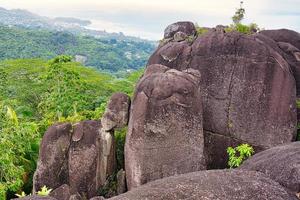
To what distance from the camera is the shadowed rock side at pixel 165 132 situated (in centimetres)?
1505

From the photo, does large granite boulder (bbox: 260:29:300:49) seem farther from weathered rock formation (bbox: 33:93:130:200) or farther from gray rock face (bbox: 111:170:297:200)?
gray rock face (bbox: 111:170:297:200)

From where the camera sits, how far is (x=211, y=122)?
17156mm

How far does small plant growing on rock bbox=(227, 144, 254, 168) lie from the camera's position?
16.0 m

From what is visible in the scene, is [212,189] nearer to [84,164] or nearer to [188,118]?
[188,118]

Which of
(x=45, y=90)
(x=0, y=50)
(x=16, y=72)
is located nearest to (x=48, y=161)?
(x=45, y=90)

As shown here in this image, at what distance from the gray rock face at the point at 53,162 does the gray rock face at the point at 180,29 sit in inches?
309

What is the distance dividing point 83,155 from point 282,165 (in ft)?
29.1

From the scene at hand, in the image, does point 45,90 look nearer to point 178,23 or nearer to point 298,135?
point 178,23

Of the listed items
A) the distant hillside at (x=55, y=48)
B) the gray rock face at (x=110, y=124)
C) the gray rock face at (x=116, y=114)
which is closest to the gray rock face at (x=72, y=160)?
the gray rock face at (x=110, y=124)

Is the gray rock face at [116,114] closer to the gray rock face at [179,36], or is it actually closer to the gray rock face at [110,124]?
the gray rock face at [110,124]

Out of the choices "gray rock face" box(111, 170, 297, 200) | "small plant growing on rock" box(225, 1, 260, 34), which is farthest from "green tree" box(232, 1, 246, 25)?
"gray rock face" box(111, 170, 297, 200)

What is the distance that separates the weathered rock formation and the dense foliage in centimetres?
102

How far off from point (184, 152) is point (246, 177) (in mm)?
7031

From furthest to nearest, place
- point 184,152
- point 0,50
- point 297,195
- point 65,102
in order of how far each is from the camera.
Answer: point 0,50 < point 65,102 < point 184,152 < point 297,195
